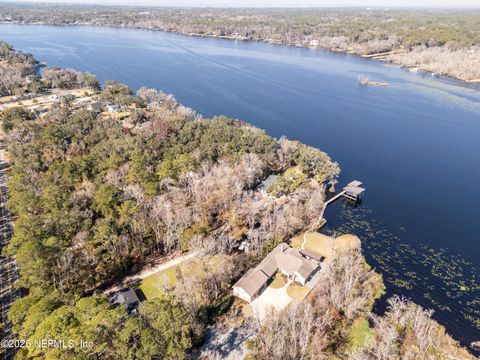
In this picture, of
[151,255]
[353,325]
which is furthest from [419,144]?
[151,255]

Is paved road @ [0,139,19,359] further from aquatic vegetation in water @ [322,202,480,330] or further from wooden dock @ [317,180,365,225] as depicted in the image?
wooden dock @ [317,180,365,225]

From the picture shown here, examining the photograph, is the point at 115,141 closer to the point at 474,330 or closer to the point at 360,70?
the point at 474,330

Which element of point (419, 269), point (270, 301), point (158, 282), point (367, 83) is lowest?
point (158, 282)

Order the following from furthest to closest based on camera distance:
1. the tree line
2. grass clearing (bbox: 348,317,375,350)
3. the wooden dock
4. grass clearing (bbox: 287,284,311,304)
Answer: the wooden dock, grass clearing (bbox: 287,284,311,304), grass clearing (bbox: 348,317,375,350), the tree line

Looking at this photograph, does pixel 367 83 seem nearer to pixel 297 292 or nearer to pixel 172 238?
pixel 297 292

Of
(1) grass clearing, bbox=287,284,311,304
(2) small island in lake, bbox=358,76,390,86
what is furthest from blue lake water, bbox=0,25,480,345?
(1) grass clearing, bbox=287,284,311,304

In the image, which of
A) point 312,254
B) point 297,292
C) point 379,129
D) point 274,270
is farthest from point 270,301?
point 379,129

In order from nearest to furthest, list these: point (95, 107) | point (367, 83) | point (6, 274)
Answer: point (6, 274) < point (95, 107) < point (367, 83)

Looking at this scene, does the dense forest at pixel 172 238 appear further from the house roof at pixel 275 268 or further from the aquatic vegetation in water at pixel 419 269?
the aquatic vegetation in water at pixel 419 269
